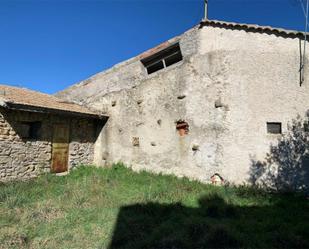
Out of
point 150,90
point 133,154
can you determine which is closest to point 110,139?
point 133,154

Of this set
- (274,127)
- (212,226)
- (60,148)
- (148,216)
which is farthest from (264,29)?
(60,148)

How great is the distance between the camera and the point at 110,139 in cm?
1115

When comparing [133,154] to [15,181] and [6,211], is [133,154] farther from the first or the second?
[6,211]

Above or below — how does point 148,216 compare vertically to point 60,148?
below

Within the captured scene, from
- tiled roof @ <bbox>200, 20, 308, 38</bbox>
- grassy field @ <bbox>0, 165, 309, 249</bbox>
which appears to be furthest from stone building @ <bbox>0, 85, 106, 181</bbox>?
tiled roof @ <bbox>200, 20, 308, 38</bbox>

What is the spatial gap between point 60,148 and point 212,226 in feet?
23.2

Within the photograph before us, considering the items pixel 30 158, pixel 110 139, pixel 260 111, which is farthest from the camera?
pixel 110 139

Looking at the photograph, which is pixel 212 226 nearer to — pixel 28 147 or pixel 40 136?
pixel 28 147

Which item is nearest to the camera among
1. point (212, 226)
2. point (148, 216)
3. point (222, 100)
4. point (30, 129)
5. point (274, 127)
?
point (212, 226)

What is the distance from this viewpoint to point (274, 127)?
7.86 m

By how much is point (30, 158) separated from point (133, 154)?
11.8 ft

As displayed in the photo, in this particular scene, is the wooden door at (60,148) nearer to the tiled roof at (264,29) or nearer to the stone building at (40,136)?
the stone building at (40,136)

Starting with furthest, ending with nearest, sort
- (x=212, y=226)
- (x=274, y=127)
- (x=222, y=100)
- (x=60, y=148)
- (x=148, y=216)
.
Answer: (x=60, y=148) < (x=222, y=100) < (x=274, y=127) < (x=148, y=216) < (x=212, y=226)

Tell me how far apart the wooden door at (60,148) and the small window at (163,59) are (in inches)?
159
